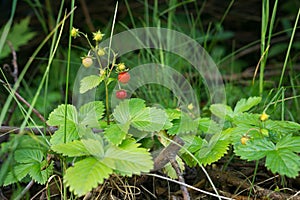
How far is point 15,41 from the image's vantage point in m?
1.96

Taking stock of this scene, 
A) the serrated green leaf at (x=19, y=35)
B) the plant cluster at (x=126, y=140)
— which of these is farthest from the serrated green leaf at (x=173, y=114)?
the serrated green leaf at (x=19, y=35)

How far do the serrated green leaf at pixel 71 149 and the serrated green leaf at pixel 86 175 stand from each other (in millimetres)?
20

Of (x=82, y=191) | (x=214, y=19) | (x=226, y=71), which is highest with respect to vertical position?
(x=82, y=191)

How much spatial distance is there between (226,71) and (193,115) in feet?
3.16

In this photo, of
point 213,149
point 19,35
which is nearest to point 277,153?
point 213,149

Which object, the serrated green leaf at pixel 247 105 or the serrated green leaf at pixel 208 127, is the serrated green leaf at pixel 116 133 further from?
the serrated green leaf at pixel 247 105

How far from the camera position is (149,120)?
884mm

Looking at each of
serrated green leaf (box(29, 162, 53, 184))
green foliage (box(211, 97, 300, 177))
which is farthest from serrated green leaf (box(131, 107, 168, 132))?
serrated green leaf (box(29, 162, 53, 184))

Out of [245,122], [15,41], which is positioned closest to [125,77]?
[245,122]

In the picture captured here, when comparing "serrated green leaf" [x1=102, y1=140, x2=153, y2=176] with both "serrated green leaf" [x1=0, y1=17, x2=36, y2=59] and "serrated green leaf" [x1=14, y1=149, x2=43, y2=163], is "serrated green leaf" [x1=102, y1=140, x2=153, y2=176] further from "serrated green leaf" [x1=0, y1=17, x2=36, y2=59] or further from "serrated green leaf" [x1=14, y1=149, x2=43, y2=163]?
"serrated green leaf" [x1=0, y1=17, x2=36, y2=59]

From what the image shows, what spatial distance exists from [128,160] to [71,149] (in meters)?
0.11

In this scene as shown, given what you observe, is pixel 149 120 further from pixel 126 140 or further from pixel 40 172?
pixel 40 172

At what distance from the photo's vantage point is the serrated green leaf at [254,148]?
0.83 meters

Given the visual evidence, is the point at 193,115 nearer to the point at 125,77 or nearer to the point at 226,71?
the point at 125,77
